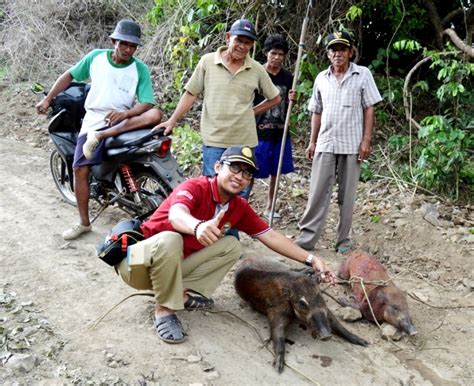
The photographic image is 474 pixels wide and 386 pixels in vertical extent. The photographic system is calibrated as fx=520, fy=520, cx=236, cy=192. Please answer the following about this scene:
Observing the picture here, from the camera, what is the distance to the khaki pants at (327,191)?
16.0ft

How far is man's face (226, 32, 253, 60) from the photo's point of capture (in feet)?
14.1

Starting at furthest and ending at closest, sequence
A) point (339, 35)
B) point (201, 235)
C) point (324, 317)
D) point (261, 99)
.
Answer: point (261, 99) < point (339, 35) < point (324, 317) < point (201, 235)

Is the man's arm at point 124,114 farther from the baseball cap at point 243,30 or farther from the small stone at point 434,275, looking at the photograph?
the small stone at point 434,275

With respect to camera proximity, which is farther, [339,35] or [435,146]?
[435,146]

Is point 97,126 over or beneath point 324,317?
over

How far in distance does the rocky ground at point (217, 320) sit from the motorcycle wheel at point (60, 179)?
121 millimetres

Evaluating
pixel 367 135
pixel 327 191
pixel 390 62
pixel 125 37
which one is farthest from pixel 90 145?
pixel 390 62

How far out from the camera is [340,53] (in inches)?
182

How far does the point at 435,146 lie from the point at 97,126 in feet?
12.0

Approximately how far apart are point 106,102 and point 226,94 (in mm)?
1167

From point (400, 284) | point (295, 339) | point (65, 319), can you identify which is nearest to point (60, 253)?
point (65, 319)

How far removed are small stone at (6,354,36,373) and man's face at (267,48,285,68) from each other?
11.5ft

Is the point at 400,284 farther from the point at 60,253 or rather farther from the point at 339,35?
the point at 60,253

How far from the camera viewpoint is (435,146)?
19.1 feet
